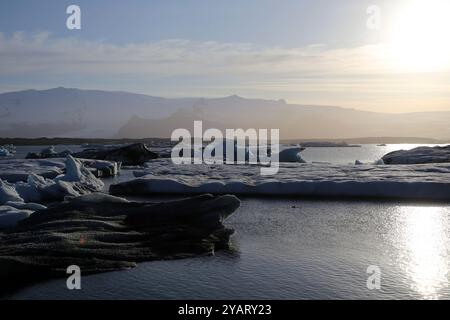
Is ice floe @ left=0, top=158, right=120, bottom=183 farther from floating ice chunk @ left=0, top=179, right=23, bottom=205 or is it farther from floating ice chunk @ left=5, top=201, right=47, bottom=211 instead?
floating ice chunk @ left=5, top=201, right=47, bottom=211

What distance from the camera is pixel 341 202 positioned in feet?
72.6

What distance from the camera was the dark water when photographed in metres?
9.63

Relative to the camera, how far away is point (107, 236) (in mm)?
12672

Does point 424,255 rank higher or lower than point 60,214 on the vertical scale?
lower

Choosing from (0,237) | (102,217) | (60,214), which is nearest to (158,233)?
(102,217)

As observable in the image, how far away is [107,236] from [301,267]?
16.6 feet

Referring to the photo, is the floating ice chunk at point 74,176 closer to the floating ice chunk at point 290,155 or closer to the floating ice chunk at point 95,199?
the floating ice chunk at point 95,199

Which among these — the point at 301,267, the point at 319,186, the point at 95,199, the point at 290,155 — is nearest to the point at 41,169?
the point at 95,199

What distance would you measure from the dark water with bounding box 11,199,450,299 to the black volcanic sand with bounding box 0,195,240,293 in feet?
1.72

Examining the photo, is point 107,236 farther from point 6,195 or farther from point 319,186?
point 319,186

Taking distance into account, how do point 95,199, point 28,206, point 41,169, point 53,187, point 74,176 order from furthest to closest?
point 41,169
point 74,176
point 53,187
point 28,206
point 95,199

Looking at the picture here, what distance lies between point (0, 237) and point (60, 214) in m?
1.98
